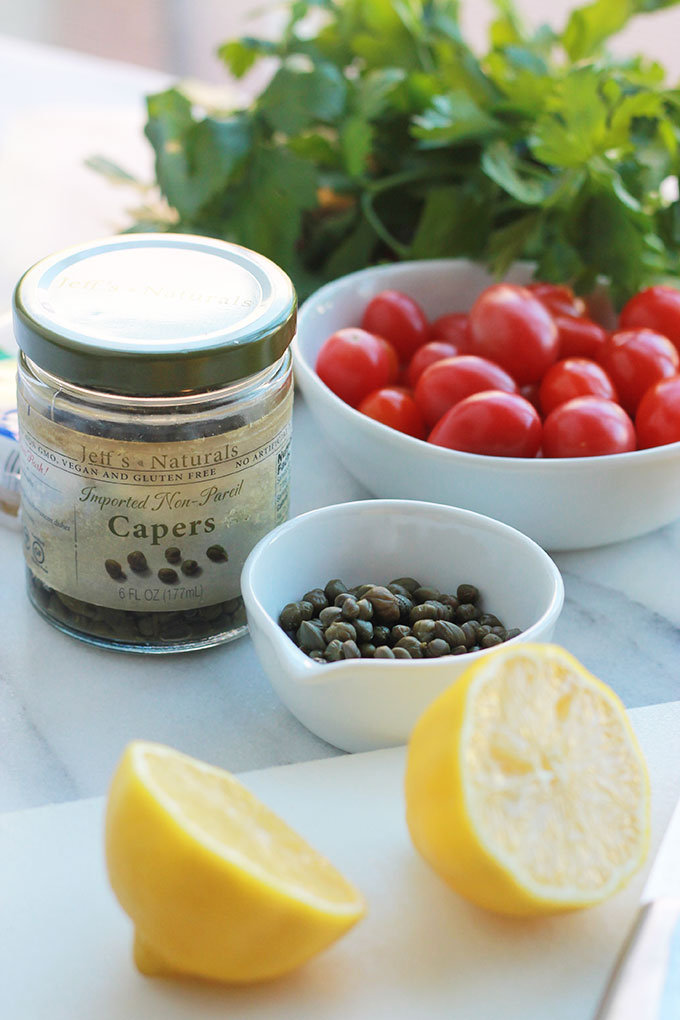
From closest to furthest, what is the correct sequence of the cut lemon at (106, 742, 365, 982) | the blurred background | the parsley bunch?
1. the cut lemon at (106, 742, 365, 982)
2. the parsley bunch
3. the blurred background

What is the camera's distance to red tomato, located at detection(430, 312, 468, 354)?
103 centimetres

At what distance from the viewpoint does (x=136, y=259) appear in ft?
2.47

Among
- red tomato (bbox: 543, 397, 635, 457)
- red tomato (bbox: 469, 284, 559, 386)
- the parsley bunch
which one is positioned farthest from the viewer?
the parsley bunch

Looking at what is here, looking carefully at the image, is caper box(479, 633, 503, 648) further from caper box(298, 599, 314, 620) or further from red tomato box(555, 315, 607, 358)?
red tomato box(555, 315, 607, 358)

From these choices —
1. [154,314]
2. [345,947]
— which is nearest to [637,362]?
[154,314]

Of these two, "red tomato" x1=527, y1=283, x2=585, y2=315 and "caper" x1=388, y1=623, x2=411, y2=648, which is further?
"red tomato" x1=527, y1=283, x2=585, y2=315

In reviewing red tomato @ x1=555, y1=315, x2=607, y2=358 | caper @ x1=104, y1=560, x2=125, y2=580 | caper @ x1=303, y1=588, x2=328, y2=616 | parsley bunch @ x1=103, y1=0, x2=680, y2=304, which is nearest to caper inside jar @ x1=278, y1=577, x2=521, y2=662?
caper @ x1=303, y1=588, x2=328, y2=616

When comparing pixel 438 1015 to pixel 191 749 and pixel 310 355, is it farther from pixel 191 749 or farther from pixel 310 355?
pixel 310 355

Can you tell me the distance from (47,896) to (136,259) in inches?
16.1

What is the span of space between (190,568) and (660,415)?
15.1 inches

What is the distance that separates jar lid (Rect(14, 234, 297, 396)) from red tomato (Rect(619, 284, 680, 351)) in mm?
401

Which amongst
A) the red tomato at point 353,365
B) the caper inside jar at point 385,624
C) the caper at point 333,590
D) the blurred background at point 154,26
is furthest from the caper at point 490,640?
the blurred background at point 154,26

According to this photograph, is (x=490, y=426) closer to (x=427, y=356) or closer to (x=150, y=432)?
(x=427, y=356)

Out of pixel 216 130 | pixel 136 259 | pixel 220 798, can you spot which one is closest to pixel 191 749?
pixel 220 798
